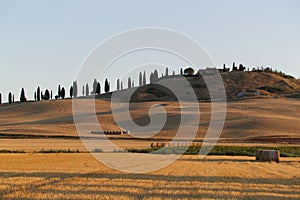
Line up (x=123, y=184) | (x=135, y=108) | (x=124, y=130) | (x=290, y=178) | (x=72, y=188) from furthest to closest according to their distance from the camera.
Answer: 1. (x=135, y=108)
2. (x=124, y=130)
3. (x=290, y=178)
4. (x=123, y=184)
5. (x=72, y=188)

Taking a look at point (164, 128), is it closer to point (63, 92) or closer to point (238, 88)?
point (238, 88)

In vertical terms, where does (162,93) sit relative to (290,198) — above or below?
above

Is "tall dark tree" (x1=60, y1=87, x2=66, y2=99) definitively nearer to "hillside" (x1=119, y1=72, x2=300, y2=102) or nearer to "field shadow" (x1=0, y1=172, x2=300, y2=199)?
"hillside" (x1=119, y1=72, x2=300, y2=102)

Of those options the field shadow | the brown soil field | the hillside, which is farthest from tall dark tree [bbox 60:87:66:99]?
the field shadow

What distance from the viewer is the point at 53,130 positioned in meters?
101

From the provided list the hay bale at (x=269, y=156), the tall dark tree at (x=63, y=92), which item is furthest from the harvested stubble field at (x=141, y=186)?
the tall dark tree at (x=63, y=92)

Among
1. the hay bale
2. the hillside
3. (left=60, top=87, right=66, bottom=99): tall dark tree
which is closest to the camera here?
the hay bale

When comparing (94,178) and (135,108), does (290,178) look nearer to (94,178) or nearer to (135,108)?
(94,178)

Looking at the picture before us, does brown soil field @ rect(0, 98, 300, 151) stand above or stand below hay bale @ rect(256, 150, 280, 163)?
above

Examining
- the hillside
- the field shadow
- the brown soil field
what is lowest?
the field shadow

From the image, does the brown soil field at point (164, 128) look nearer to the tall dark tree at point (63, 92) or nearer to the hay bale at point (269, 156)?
the hay bale at point (269, 156)

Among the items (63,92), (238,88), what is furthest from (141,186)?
(63,92)

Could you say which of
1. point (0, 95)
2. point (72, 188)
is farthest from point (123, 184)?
point (0, 95)

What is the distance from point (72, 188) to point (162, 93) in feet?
513
